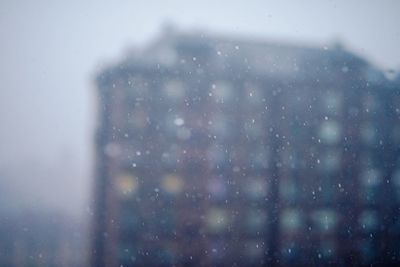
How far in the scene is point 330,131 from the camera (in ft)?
45.3

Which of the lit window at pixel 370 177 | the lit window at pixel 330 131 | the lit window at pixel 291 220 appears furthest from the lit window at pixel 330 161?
the lit window at pixel 291 220

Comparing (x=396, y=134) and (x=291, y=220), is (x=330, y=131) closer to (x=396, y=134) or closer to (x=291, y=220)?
(x=396, y=134)

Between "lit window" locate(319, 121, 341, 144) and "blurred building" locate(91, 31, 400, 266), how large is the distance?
0.07 meters

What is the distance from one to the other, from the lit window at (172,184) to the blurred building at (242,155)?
0.14 ft

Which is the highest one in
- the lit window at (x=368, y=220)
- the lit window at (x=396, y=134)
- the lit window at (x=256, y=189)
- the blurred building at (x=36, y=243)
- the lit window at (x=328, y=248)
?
the lit window at (x=396, y=134)

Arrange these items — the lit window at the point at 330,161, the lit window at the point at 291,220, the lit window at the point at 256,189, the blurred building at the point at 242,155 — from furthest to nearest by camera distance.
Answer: the lit window at the point at 330,161 < the lit window at the point at 291,220 < the lit window at the point at 256,189 < the blurred building at the point at 242,155

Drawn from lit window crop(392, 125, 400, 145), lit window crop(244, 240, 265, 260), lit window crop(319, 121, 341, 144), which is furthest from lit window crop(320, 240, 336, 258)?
lit window crop(392, 125, 400, 145)

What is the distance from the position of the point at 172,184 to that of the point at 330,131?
7962mm

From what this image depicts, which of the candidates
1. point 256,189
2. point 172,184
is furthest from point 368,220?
point 172,184

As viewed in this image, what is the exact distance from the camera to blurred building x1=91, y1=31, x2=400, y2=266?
11867mm

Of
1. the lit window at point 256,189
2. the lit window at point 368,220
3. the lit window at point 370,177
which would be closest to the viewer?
the lit window at point 256,189

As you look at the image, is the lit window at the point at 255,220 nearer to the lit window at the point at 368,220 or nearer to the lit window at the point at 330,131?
the lit window at the point at 330,131

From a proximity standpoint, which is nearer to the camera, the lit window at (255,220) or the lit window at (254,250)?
the lit window at (255,220)

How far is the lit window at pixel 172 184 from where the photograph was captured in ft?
39.4
